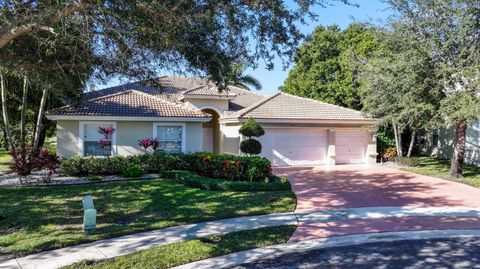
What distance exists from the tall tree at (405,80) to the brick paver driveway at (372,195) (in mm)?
3176

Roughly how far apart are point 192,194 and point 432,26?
1264cm

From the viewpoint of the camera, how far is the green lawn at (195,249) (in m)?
6.48

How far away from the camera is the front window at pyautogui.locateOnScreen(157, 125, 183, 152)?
1892 cm

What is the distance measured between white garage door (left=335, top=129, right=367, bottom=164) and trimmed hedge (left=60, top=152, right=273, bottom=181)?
925cm

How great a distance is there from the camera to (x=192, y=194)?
12.5 meters

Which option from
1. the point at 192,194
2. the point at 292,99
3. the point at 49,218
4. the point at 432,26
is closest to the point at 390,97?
the point at 432,26

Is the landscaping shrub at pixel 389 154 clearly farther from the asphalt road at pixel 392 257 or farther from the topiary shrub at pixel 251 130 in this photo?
the asphalt road at pixel 392 257

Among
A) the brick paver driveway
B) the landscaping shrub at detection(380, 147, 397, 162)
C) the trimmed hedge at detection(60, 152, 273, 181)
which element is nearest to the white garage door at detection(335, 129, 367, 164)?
the landscaping shrub at detection(380, 147, 397, 162)

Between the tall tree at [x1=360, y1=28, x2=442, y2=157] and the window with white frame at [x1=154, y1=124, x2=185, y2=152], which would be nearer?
the tall tree at [x1=360, y1=28, x2=442, y2=157]

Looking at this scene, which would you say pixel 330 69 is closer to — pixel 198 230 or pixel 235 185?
pixel 235 185

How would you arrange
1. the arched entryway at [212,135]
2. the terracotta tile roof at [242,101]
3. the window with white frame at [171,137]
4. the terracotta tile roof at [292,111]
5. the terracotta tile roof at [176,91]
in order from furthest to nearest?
the arched entryway at [212,135], the terracotta tile roof at [242,101], the terracotta tile roof at [176,91], the terracotta tile roof at [292,111], the window with white frame at [171,137]

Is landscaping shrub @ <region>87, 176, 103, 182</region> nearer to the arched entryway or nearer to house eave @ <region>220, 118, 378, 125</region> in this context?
house eave @ <region>220, 118, 378, 125</region>

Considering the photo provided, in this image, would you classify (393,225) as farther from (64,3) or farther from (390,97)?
(390,97)

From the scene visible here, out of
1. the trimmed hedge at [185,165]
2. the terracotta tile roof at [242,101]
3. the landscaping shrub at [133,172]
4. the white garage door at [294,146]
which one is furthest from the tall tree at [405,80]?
the landscaping shrub at [133,172]
